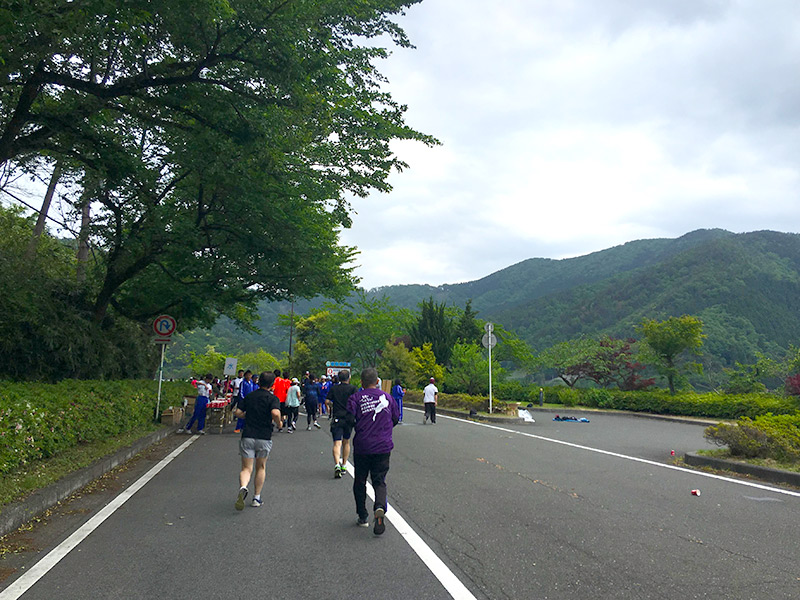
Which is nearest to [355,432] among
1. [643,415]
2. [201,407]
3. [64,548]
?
[64,548]

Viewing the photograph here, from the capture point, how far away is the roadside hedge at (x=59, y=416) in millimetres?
7184

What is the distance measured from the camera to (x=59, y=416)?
896cm

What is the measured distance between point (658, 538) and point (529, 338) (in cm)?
9006

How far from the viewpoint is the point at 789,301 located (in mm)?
88000

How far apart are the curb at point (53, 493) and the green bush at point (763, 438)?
1083 centimetres

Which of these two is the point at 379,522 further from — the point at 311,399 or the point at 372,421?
the point at 311,399

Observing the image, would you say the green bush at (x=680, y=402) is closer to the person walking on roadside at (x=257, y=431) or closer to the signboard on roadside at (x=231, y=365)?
the person walking on roadside at (x=257, y=431)

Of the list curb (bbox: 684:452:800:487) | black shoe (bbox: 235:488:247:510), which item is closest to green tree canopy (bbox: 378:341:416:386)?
curb (bbox: 684:452:800:487)

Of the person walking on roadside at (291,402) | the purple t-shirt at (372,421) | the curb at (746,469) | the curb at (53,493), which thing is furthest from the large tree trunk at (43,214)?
the curb at (746,469)

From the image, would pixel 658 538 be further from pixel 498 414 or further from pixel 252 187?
pixel 498 414

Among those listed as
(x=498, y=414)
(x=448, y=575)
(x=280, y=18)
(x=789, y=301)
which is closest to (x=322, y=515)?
(x=448, y=575)

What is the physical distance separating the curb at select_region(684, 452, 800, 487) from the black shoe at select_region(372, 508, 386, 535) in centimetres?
698

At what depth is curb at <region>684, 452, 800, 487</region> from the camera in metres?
8.78

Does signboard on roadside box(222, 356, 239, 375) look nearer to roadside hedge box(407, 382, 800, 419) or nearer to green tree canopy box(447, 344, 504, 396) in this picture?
roadside hedge box(407, 382, 800, 419)
